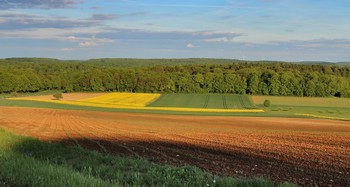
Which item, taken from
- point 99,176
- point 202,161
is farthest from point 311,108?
point 99,176

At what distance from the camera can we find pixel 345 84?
108562mm

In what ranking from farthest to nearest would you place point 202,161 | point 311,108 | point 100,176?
point 311,108 → point 202,161 → point 100,176

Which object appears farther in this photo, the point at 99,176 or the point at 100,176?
the point at 100,176

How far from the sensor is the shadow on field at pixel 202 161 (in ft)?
38.0

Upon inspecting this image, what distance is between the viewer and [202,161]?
50.5ft

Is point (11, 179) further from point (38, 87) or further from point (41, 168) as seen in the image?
point (38, 87)

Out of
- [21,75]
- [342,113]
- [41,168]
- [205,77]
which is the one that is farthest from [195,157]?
[21,75]

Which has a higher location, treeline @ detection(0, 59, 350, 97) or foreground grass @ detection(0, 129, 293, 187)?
foreground grass @ detection(0, 129, 293, 187)

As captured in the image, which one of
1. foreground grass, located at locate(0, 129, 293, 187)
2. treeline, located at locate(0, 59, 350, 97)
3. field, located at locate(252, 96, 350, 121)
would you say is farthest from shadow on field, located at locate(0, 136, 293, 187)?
treeline, located at locate(0, 59, 350, 97)

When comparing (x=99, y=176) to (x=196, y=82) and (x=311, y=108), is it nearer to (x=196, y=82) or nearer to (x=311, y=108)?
(x=311, y=108)

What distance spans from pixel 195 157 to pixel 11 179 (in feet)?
32.3

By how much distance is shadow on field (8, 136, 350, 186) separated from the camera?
11570mm

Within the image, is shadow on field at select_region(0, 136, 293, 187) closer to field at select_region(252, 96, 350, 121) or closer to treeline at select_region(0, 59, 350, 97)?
field at select_region(252, 96, 350, 121)

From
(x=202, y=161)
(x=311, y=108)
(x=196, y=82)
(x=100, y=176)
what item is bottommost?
(x=311, y=108)
